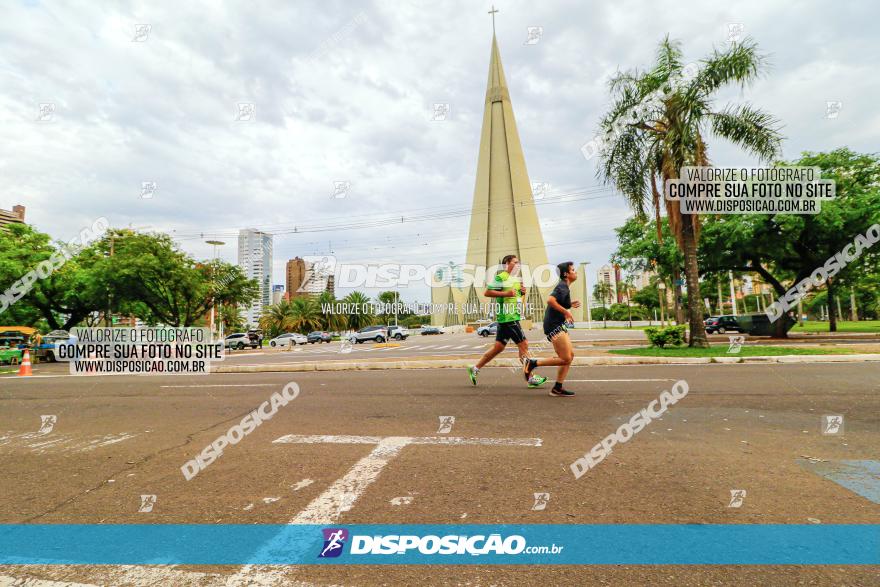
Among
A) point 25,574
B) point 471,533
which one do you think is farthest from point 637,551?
point 25,574

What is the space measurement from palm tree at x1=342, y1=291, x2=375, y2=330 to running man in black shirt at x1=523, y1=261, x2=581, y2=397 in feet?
195

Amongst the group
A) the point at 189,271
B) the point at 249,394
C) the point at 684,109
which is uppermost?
the point at 684,109

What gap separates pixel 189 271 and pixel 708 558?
3606 centimetres

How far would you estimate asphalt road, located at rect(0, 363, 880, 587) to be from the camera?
6.58 feet

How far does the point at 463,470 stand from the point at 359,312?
63.8 meters

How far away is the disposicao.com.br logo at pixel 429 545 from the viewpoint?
216 centimetres

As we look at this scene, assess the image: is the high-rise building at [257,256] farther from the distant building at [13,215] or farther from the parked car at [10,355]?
the parked car at [10,355]

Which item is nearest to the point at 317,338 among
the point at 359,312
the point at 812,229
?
the point at 359,312

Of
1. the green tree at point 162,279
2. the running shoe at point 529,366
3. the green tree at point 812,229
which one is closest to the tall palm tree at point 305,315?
the green tree at point 162,279

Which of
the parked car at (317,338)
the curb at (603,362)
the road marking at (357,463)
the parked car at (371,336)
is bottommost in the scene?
the parked car at (317,338)

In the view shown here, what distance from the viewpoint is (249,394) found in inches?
294

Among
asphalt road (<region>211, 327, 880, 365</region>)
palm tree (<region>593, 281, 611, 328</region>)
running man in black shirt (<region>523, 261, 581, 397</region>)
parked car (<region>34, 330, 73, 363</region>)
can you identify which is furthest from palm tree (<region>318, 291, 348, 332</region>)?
palm tree (<region>593, 281, 611, 328</region>)

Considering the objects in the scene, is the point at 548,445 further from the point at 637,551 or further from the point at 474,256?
the point at 474,256

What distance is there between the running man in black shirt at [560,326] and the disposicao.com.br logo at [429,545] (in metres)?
4.19
